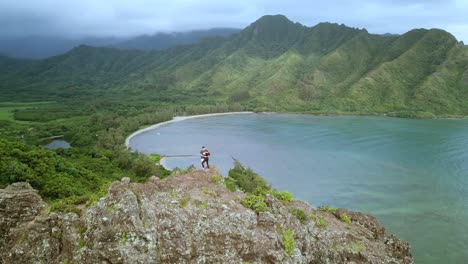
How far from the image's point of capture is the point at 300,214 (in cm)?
1859

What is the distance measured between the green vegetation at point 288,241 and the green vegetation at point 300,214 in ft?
3.90

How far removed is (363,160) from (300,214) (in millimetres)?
83384

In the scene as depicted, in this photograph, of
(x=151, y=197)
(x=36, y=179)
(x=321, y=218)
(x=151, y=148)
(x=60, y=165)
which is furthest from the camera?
(x=151, y=148)

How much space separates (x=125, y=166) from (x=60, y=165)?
27.8m

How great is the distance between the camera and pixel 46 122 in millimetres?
146875

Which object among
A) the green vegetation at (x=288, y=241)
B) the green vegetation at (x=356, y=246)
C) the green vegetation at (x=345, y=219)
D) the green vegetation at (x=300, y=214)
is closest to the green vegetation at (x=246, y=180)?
the green vegetation at (x=345, y=219)

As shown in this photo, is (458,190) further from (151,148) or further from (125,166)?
(151,148)

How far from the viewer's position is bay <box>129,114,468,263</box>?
58.8 m

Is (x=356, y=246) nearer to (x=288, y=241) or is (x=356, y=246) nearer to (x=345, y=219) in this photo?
(x=345, y=219)

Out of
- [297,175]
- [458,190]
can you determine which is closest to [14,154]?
[297,175]

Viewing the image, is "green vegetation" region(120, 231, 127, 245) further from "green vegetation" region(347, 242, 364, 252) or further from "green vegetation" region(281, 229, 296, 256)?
"green vegetation" region(347, 242, 364, 252)

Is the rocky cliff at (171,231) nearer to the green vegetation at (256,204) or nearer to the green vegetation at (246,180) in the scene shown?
the green vegetation at (256,204)

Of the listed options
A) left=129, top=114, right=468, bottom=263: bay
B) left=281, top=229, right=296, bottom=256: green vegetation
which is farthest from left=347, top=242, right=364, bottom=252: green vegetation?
left=129, top=114, right=468, bottom=263: bay

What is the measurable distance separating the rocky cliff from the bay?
113ft
